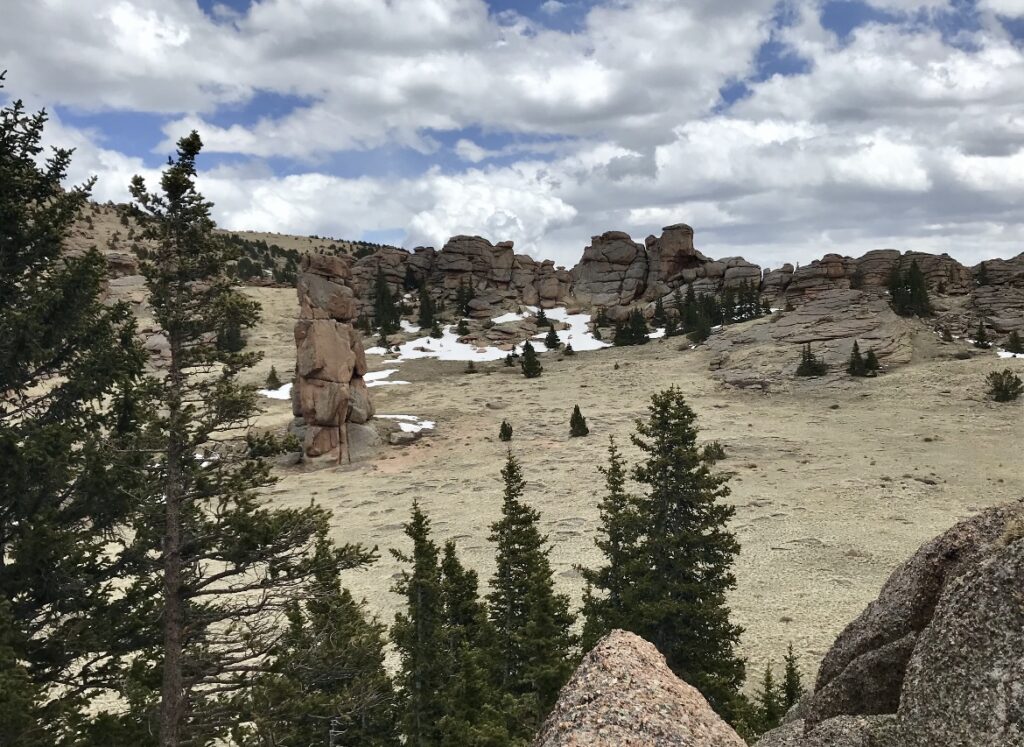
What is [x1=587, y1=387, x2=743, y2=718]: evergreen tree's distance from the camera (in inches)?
590

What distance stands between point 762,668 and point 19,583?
18.9 meters

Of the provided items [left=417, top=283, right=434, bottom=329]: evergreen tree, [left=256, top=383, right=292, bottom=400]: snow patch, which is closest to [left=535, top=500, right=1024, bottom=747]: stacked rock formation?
[left=256, top=383, right=292, bottom=400]: snow patch

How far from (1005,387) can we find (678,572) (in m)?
42.6

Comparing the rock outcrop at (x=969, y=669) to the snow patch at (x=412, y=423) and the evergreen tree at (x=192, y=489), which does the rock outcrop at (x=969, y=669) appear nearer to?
the evergreen tree at (x=192, y=489)

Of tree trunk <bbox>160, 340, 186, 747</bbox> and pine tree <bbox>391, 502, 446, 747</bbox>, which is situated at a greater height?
tree trunk <bbox>160, 340, 186, 747</bbox>

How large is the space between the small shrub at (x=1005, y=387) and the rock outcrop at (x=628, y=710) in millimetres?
51755

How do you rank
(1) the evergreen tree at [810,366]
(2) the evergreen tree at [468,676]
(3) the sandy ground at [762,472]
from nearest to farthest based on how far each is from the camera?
1. (2) the evergreen tree at [468,676]
2. (3) the sandy ground at [762,472]
3. (1) the evergreen tree at [810,366]

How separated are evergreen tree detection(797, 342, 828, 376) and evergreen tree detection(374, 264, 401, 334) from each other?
53.5 m

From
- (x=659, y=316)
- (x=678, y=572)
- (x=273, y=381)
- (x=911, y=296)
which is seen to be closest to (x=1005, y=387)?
(x=911, y=296)

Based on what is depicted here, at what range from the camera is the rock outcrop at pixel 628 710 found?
461 cm

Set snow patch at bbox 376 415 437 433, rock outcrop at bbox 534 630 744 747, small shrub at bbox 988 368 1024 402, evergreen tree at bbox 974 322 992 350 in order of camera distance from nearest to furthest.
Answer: rock outcrop at bbox 534 630 744 747 < small shrub at bbox 988 368 1024 402 < snow patch at bbox 376 415 437 433 < evergreen tree at bbox 974 322 992 350

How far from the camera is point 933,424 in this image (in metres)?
42.2

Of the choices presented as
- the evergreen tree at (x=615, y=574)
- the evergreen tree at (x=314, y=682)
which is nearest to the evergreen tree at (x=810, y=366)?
the evergreen tree at (x=615, y=574)

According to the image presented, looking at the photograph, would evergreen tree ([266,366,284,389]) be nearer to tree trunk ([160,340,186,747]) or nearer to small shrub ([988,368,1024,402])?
tree trunk ([160,340,186,747])
